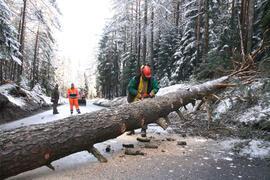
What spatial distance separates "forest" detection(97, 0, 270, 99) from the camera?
8617mm

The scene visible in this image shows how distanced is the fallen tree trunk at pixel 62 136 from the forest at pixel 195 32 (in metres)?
4.36

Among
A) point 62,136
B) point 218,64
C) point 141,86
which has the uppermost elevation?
point 218,64

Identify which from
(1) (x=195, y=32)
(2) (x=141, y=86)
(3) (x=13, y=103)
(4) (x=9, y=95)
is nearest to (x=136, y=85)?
(2) (x=141, y=86)

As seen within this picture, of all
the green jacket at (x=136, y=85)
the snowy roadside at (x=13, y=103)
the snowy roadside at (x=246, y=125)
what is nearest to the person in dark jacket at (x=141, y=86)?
the green jacket at (x=136, y=85)

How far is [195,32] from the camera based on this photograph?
16906mm

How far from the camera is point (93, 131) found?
3.03 m

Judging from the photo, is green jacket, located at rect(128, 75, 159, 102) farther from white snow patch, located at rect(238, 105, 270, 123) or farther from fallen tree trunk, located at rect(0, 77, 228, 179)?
white snow patch, located at rect(238, 105, 270, 123)

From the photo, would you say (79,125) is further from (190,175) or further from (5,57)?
(5,57)

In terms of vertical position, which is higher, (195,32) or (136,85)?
(195,32)

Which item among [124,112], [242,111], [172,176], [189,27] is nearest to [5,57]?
[124,112]

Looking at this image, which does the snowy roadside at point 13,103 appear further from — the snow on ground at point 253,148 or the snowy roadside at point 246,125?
the snow on ground at point 253,148

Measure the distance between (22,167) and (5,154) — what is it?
0.92 ft

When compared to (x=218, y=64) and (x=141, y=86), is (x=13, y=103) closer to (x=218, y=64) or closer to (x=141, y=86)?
(x=141, y=86)

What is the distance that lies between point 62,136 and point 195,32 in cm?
1710
